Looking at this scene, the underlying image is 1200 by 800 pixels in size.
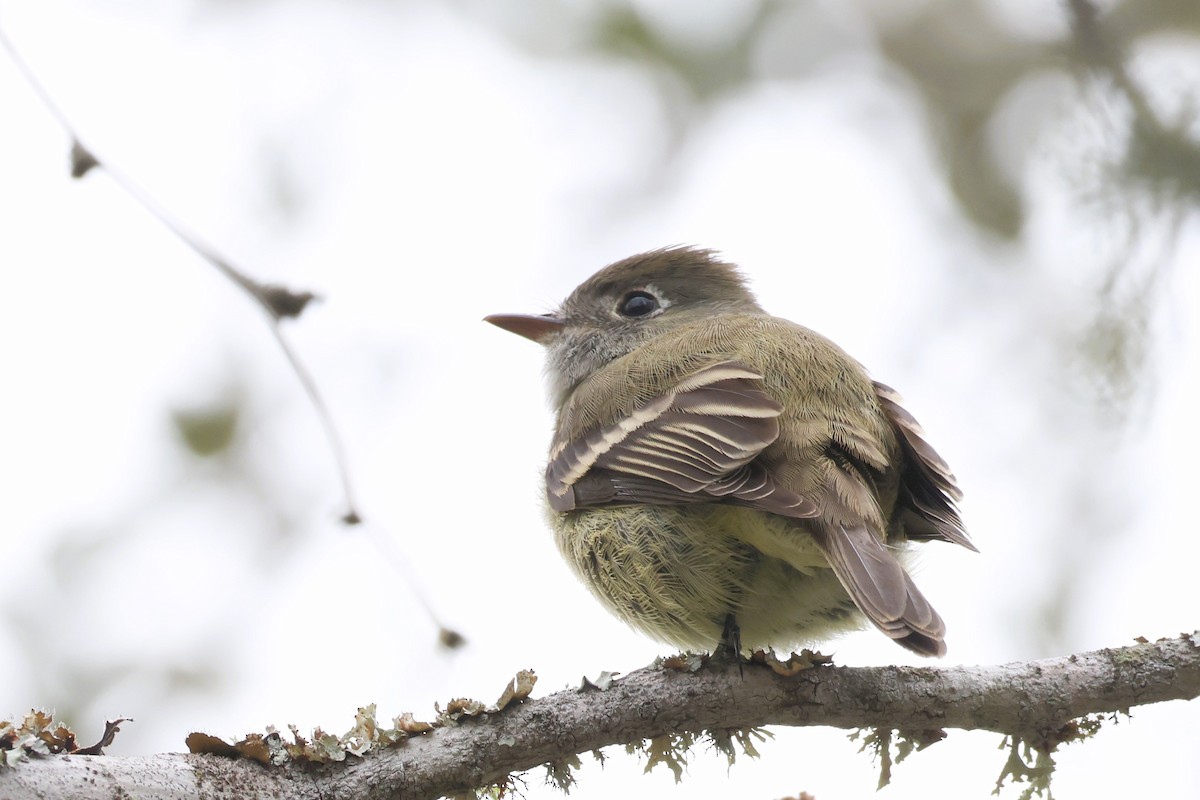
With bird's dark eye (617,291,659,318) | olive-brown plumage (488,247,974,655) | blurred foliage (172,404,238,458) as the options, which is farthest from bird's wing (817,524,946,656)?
blurred foliage (172,404,238,458)

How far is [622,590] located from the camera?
3795 mm

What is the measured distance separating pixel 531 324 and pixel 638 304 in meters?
0.50

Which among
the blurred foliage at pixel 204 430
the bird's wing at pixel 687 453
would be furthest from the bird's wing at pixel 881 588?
the blurred foliage at pixel 204 430

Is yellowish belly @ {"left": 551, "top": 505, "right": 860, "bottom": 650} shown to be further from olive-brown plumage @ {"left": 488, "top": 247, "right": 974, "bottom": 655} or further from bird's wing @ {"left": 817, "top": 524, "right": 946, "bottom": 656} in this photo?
bird's wing @ {"left": 817, "top": 524, "right": 946, "bottom": 656}

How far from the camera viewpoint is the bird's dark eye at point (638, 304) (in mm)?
5617

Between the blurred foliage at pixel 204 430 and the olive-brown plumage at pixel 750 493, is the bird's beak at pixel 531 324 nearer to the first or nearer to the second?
the olive-brown plumage at pixel 750 493

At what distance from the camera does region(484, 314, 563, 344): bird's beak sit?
221 inches

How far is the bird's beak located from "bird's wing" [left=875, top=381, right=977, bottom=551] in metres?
2.02

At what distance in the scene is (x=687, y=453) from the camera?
12.2ft

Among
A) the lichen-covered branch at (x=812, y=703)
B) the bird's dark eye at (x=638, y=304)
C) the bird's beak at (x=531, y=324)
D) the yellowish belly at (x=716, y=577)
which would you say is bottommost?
the lichen-covered branch at (x=812, y=703)

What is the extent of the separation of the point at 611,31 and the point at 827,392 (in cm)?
413

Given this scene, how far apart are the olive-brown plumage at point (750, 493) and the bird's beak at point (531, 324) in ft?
3.53

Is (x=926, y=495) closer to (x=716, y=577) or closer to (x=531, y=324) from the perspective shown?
(x=716, y=577)

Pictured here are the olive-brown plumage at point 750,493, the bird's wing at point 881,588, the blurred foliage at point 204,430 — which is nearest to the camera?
the bird's wing at point 881,588
